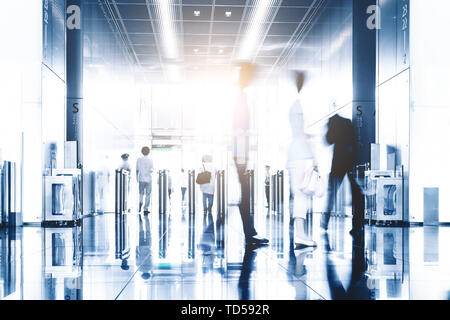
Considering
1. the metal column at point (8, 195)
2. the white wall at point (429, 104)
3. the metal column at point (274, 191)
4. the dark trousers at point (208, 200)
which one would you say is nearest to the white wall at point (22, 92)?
the metal column at point (8, 195)

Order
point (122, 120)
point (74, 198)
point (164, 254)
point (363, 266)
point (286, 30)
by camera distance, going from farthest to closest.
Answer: point (122, 120)
point (286, 30)
point (74, 198)
point (164, 254)
point (363, 266)

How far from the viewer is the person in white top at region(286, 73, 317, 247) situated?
517 cm

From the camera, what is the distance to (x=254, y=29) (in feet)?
43.7

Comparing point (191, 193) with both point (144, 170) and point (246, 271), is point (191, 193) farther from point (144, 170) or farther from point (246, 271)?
point (246, 271)

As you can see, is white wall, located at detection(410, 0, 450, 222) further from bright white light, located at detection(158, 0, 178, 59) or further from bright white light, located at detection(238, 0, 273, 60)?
bright white light, located at detection(158, 0, 178, 59)

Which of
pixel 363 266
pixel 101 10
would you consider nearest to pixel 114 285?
pixel 363 266

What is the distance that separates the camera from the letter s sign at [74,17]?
373 inches

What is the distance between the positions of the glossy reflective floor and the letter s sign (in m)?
4.79

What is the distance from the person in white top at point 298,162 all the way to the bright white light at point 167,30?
6.94 meters

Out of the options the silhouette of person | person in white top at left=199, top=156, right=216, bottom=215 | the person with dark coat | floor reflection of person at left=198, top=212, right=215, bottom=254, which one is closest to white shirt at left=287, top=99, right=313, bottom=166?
the silhouette of person

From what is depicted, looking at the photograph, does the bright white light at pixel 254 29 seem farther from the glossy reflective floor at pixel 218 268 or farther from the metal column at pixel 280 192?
the glossy reflective floor at pixel 218 268

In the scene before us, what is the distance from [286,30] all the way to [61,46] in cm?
651
